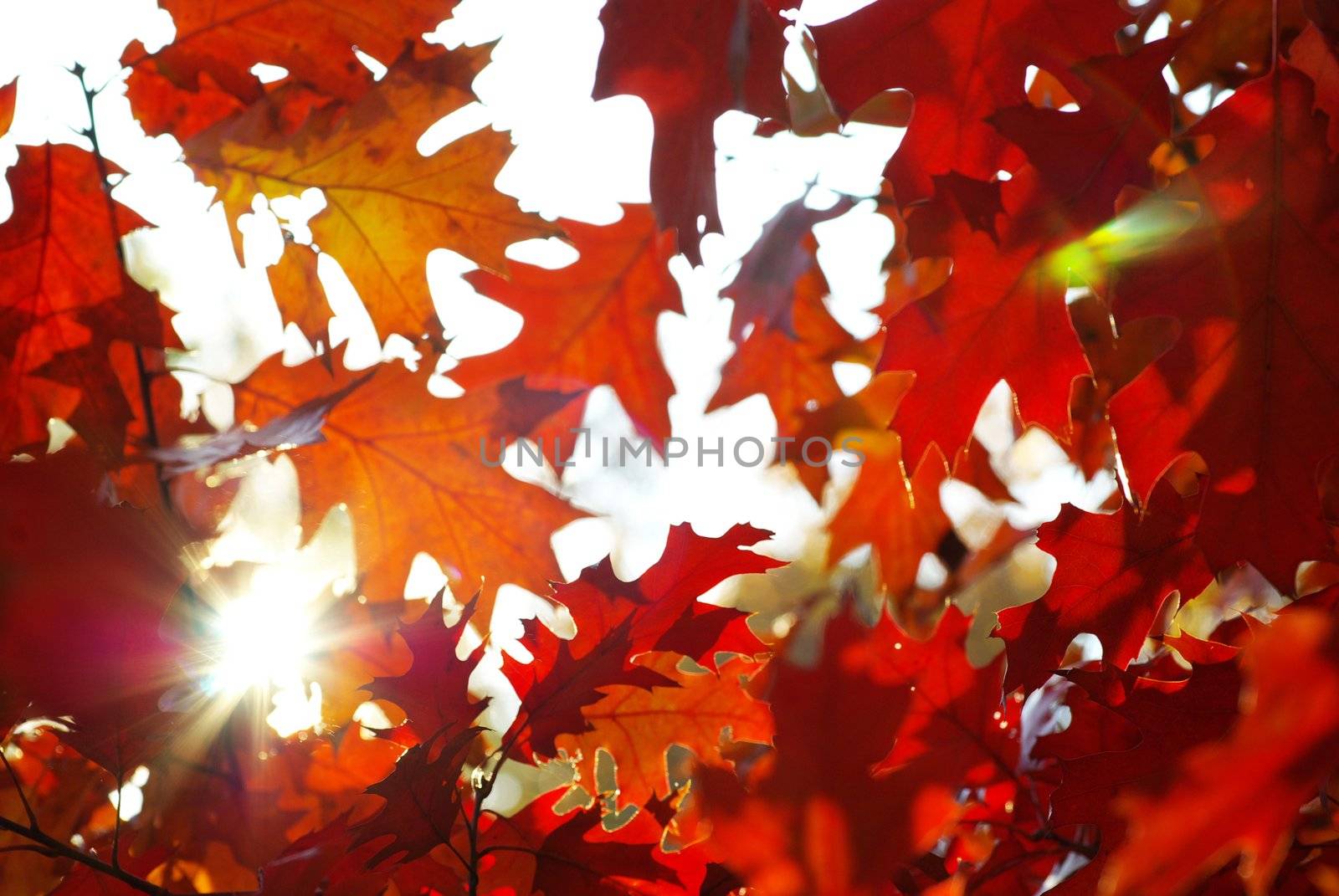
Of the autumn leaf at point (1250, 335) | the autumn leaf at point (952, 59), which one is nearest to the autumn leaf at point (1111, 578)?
the autumn leaf at point (1250, 335)

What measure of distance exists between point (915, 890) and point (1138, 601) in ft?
1.03

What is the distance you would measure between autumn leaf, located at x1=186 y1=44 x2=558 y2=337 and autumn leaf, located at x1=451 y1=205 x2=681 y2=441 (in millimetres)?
180

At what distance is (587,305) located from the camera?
57.0 inches

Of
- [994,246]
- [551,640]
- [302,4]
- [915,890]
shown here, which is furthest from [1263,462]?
[302,4]

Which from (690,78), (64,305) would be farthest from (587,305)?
(64,305)

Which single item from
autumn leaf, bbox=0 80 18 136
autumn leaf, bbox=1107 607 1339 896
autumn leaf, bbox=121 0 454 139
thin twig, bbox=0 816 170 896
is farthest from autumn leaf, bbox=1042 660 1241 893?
autumn leaf, bbox=0 80 18 136

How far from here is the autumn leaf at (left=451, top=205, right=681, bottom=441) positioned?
1438 mm

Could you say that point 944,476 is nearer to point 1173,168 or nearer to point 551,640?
point 1173,168

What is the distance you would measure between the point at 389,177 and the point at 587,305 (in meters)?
0.35

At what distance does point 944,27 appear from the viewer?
2.90 ft

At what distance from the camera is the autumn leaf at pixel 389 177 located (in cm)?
120

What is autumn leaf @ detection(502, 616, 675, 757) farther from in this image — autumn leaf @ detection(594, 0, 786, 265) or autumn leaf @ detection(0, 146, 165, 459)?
autumn leaf @ detection(0, 146, 165, 459)

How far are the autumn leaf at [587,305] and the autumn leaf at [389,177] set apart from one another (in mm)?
180

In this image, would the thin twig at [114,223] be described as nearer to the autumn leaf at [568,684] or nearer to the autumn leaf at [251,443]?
the autumn leaf at [251,443]
